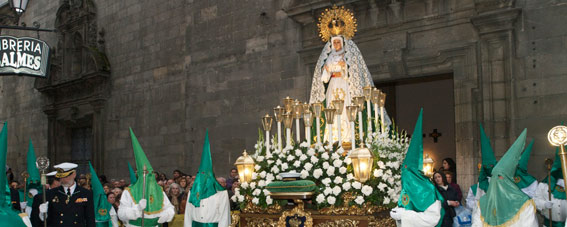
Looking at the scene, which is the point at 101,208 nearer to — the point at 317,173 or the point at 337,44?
the point at 317,173

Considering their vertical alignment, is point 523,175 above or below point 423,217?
above

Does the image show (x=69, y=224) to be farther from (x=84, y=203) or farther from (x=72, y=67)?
(x=72, y=67)

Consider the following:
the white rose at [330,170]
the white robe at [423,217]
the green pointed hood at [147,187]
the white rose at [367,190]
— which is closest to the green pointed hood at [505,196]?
the white robe at [423,217]

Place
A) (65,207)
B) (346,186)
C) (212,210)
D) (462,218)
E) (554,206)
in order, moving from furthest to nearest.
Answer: (212,210) < (462,218) < (554,206) < (346,186) < (65,207)

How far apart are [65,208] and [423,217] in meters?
4.21

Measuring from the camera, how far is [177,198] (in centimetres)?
1061

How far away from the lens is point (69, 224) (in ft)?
24.4

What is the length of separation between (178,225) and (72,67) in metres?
11.8

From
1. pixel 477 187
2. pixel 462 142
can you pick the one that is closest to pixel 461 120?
pixel 462 142

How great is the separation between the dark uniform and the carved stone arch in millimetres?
11510

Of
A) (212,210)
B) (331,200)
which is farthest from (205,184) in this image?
(331,200)

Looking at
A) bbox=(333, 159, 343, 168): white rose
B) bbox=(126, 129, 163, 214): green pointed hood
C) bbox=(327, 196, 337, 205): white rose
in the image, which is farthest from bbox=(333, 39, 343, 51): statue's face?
bbox=(126, 129, 163, 214): green pointed hood

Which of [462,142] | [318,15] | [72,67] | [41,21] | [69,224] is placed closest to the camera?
[69,224]

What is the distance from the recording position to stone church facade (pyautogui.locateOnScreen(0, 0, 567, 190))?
10.4 meters
